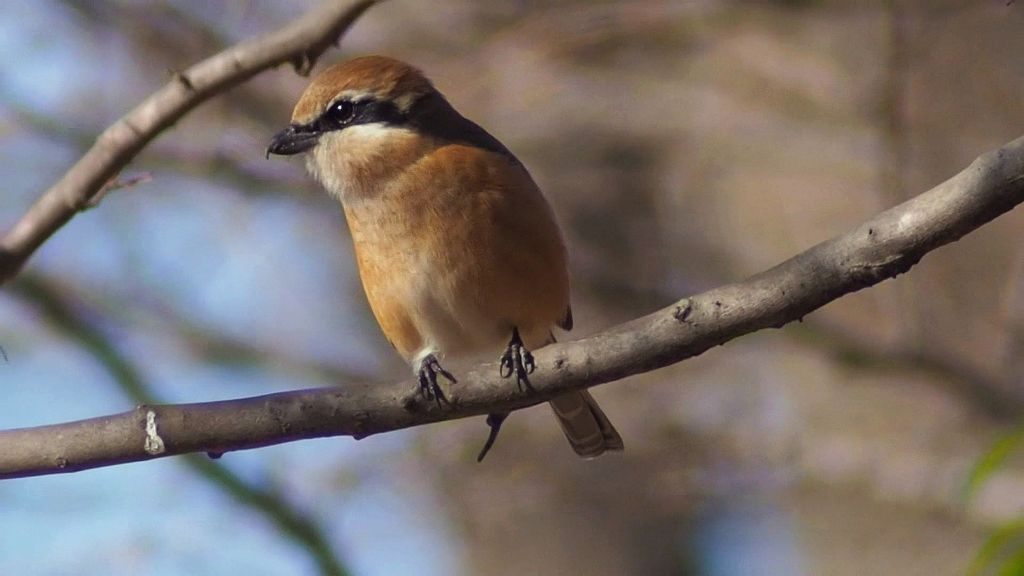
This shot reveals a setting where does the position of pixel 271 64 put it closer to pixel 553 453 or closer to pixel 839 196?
pixel 553 453

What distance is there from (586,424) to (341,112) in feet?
5.41

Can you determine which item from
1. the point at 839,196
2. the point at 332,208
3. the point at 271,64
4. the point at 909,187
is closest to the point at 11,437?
the point at 271,64

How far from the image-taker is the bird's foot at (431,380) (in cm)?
346

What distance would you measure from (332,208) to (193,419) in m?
4.41

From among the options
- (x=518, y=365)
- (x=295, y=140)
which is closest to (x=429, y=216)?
(x=295, y=140)

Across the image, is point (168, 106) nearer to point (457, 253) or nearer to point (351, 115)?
point (351, 115)

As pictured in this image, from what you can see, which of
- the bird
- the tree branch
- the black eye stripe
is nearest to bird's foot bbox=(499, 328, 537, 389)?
the bird

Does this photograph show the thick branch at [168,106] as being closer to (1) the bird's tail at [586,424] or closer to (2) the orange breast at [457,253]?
(2) the orange breast at [457,253]

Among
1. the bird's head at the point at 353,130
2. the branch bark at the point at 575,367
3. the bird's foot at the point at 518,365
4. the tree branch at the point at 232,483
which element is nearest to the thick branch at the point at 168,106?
the bird's head at the point at 353,130

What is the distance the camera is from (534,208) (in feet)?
15.1

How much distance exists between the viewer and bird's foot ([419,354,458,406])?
Answer: 3.46 metres

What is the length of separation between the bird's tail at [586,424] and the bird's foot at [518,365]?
1.40 m

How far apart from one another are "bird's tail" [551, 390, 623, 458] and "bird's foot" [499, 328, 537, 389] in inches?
55.2

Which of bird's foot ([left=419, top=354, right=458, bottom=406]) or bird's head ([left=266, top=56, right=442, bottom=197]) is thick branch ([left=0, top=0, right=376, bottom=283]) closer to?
bird's head ([left=266, top=56, right=442, bottom=197])
